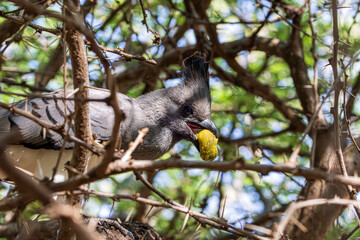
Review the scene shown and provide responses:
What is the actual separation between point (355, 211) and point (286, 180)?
2861mm

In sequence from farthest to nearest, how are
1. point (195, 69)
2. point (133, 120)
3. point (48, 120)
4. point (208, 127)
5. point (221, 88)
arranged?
point (221, 88), point (195, 69), point (208, 127), point (133, 120), point (48, 120)

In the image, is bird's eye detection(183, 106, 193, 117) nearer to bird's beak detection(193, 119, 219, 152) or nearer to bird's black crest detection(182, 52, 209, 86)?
bird's beak detection(193, 119, 219, 152)

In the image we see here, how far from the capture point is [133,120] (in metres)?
4.35

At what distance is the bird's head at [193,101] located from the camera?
4.61 m

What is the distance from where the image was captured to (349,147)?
14.6ft

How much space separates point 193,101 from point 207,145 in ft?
1.92

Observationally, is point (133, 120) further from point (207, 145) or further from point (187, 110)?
point (207, 145)

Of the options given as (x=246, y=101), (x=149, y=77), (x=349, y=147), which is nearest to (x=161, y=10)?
(x=149, y=77)

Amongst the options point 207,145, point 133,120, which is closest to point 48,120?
point 133,120

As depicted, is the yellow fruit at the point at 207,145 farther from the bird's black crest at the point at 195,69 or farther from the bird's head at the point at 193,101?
the bird's black crest at the point at 195,69

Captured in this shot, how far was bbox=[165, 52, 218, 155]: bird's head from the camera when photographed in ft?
15.1

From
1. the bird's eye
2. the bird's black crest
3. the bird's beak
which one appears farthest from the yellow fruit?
the bird's black crest

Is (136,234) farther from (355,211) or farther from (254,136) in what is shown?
(254,136)

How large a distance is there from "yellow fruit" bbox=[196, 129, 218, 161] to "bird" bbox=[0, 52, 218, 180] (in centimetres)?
11
